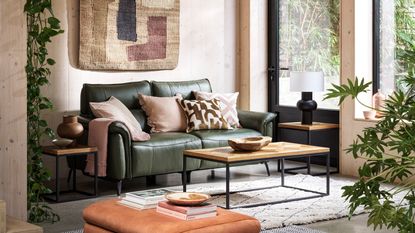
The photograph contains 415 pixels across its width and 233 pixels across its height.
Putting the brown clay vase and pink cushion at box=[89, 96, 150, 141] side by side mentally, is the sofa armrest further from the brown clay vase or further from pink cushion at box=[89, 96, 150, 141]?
the brown clay vase

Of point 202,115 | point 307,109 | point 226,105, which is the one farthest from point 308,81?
point 202,115

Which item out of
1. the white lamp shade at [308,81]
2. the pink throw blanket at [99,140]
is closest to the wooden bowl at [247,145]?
the pink throw blanket at [99,140]

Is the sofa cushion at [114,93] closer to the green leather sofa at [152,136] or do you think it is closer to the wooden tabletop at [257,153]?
the green leather sofa at [152,136]

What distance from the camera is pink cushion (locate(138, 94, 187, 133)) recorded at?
6.94 m

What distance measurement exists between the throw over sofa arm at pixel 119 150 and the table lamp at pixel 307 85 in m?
1.98

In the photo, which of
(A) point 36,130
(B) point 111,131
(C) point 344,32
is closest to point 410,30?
(C) point 344,32

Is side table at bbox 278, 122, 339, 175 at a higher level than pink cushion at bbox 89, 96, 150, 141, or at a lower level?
lower

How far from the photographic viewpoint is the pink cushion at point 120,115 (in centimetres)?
639

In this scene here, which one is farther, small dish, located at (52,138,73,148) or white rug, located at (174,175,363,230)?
small dish, located at (52,138,73,148)

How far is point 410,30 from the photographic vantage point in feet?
22.8

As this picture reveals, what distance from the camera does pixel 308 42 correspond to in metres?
8.17

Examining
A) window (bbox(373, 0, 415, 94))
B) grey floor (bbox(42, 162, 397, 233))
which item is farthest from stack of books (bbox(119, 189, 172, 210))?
window (bbox(373, 0, 415, 94))

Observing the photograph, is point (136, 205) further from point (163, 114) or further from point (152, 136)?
point (163, 114)

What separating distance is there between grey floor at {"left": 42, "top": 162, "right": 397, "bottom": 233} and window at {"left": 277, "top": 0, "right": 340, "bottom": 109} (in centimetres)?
95
